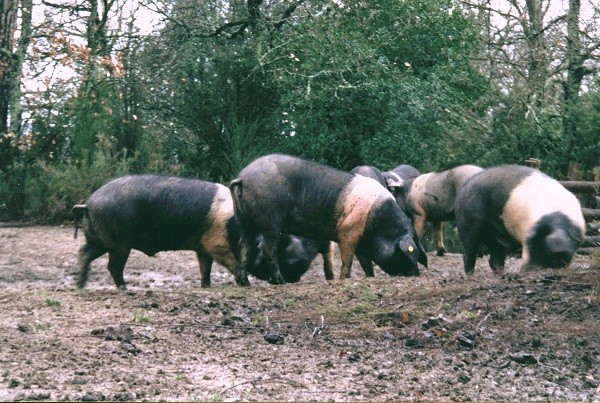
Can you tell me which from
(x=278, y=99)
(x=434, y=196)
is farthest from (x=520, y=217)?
(x=278, y=99)

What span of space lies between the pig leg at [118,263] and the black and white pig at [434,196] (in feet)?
17.5

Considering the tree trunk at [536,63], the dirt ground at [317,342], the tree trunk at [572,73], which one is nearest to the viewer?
the dirt ground at [317,342]

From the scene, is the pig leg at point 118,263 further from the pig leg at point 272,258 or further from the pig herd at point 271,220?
the pig leg at point 272,258

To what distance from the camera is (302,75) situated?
53.8ft

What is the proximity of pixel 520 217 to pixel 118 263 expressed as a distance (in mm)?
4032

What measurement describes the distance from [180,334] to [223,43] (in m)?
12.3

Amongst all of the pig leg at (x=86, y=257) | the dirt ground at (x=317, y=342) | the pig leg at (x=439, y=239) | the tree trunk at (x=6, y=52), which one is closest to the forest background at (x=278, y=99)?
the tree trunk at (x=6, y=52)

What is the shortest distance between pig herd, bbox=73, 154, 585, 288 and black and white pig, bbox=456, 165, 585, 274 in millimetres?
19

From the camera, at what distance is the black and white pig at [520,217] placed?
876 centimetres

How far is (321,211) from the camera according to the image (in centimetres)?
1066

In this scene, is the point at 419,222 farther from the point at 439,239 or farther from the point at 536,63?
the point at 536,63

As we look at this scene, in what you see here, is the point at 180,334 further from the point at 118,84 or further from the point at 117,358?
the point at 118,84

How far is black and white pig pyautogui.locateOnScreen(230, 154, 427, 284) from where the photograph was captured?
10391 mm

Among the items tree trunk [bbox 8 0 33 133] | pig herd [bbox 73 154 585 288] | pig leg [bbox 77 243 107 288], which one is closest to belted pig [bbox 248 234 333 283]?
pig herd [bbox 73 154 585 288]
